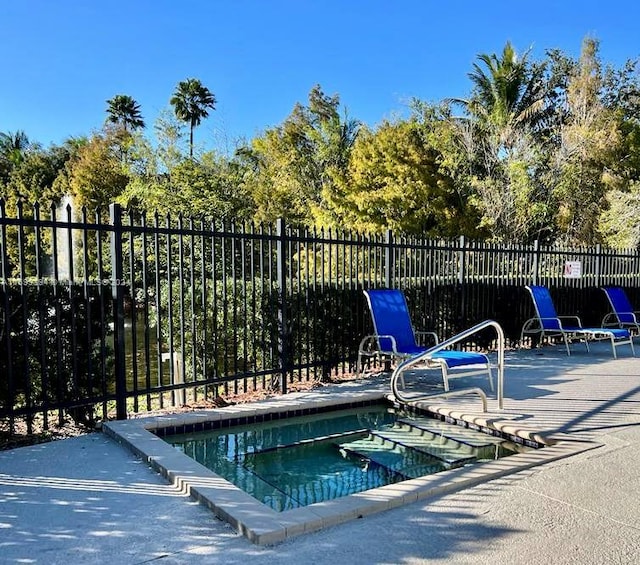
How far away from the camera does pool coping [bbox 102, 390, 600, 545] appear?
8.78ft

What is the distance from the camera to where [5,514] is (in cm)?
285

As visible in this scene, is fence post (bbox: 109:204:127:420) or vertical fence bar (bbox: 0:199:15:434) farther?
fence post (bbox: 109:204:127:420)

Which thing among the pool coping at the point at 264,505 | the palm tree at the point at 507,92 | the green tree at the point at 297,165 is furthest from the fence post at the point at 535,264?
the green tree at the point at 297,165

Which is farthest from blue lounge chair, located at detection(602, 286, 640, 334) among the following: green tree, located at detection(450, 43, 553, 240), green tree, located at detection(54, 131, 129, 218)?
green tree, located at detection(54, 131, 129, 218)

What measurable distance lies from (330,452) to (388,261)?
11.3ft

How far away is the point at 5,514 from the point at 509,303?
8145 mm

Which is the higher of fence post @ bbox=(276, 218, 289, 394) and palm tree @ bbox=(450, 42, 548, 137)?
palm tree @ bbox=(450, 42, 548, 137)

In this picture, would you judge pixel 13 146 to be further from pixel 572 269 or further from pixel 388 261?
pixel 572 269

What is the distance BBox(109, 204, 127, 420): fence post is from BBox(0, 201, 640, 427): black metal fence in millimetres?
12

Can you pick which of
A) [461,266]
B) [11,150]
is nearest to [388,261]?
[461,266]

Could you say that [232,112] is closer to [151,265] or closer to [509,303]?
[151,265]

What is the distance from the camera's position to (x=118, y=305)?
454 centimetres

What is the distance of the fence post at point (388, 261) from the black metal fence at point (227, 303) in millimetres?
27

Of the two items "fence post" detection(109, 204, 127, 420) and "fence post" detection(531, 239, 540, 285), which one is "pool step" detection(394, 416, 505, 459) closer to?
"fence post" detection(109, 204, 127, 420)
